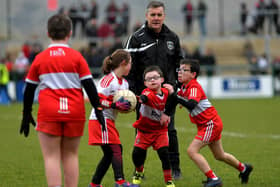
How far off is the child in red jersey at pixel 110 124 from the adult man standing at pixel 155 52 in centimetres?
105

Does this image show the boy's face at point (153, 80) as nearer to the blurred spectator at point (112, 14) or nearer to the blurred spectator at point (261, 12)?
the blurred spectator at point (112, 14)

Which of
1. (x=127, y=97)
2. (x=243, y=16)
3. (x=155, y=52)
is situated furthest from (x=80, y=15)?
(x=127, y=97)

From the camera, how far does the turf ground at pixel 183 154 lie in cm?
858

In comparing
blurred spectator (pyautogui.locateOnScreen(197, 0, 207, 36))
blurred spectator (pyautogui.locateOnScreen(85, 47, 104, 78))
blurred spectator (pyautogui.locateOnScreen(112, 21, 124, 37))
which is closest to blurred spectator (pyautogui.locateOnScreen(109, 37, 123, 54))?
blurred spectator (pyautogui.locateOnScreen(85, 47, 104, 78))

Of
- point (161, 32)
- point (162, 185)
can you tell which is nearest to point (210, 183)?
point (162, 185)

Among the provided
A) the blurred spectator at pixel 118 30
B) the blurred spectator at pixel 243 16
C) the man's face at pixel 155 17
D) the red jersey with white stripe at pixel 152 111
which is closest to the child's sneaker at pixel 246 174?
the red jersey with white stripe at pixel 152 111

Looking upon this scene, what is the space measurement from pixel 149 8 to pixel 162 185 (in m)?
2.41

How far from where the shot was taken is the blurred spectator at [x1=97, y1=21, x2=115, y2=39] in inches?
1272

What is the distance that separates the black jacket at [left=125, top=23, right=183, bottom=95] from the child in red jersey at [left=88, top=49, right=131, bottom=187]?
1045 millimetres

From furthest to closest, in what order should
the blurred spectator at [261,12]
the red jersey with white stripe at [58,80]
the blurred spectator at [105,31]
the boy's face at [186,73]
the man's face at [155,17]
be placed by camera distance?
the blurred spectator at [261,12], the blurred spectator at [105,31], the man's face at [155,17], the boy's face at [186,73], the red jersey with white stripe at [58,80]

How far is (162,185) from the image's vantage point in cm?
819

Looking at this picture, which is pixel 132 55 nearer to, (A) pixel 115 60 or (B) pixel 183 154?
(A) pixel 115 60

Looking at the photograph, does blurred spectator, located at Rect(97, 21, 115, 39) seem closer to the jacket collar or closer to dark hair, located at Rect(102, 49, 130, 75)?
the jacket collar

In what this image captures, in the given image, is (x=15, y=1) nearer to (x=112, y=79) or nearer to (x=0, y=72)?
(x=0, y=72)
